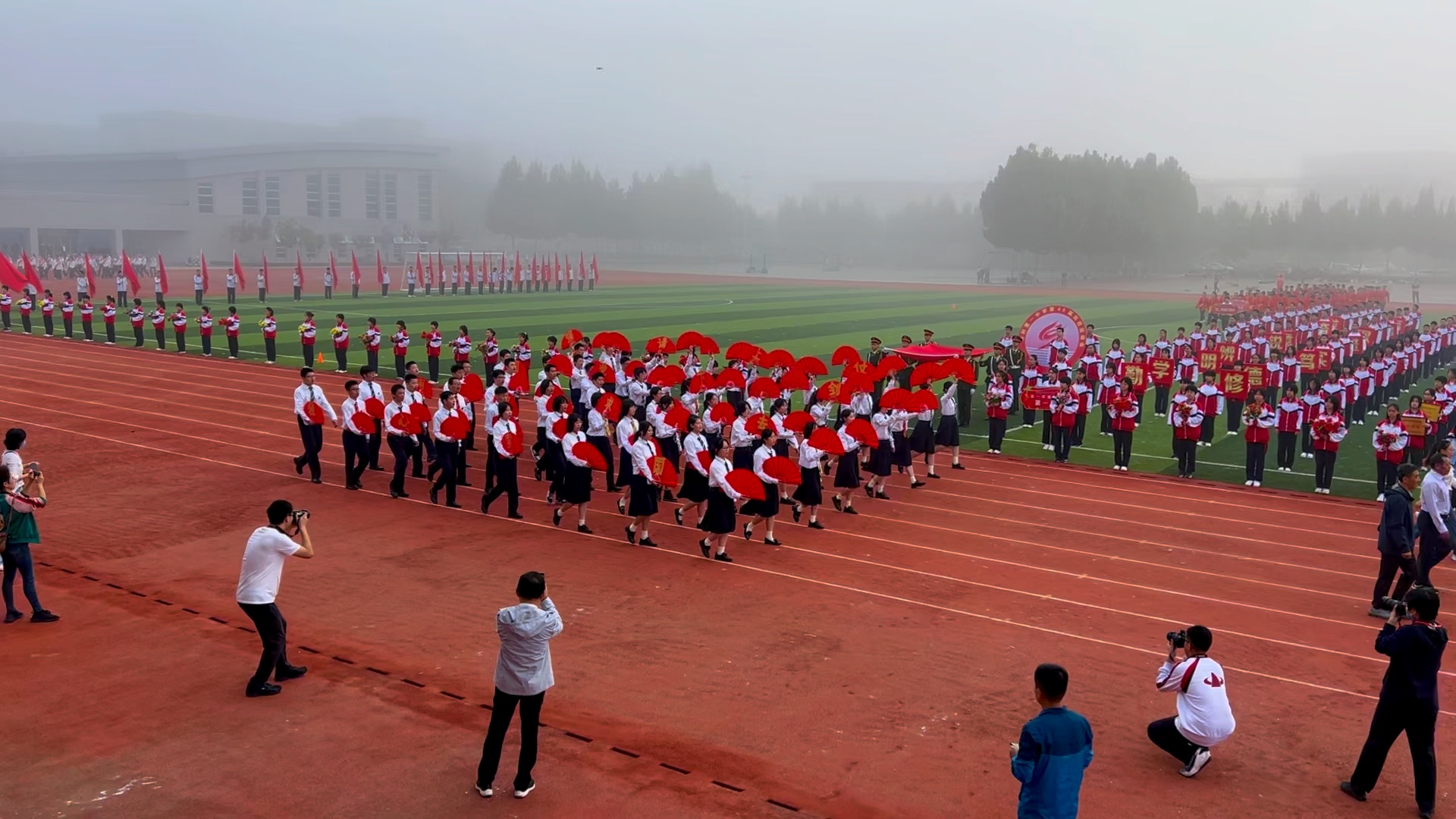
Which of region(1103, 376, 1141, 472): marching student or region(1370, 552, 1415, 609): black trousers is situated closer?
region(1370, 552, 1415, 609): black trousers

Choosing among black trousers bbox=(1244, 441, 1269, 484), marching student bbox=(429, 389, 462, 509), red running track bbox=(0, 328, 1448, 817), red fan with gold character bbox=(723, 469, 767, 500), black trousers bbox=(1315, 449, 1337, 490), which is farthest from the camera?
black trousers bbox=(1244, 441, 1269, 484)

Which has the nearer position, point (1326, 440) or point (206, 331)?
point (1326, 440)

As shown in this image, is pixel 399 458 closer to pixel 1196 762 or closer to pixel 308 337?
pixel 1196 762

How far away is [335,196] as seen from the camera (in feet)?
332

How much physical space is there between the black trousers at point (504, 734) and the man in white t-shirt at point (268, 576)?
7.69 ft

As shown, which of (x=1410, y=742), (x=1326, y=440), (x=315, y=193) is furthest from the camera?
(x=315, y=193)

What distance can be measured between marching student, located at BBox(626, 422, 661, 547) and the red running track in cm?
25

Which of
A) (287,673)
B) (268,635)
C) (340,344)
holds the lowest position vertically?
(287,673)

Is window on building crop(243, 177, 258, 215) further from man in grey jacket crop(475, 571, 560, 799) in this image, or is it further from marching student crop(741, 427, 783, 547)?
man in grey jacket crop(475, 571, 560, 799)

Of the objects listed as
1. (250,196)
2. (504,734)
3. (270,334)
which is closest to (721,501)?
(504,734)

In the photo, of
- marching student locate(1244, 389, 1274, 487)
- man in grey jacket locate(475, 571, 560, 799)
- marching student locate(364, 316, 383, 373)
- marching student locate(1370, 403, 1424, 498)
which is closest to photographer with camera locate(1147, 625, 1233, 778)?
man in grey jacket locate(475, 571, 560, 799)

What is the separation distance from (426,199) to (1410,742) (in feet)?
364

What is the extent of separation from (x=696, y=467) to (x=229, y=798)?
7.25 m

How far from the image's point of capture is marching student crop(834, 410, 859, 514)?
47.9 ft
